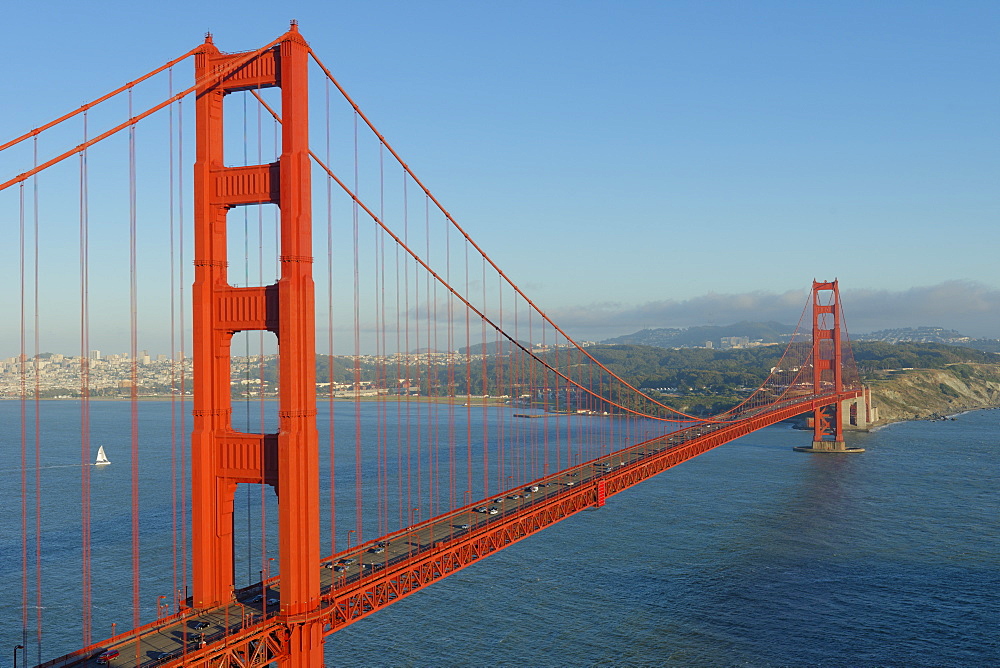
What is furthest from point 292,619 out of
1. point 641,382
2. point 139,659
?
point 641,382

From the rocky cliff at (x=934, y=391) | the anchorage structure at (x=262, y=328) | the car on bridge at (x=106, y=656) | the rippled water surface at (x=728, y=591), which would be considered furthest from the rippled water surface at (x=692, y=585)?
the rocky cliff at (x=934, y=391)

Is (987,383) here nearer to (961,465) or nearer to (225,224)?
(961,465)

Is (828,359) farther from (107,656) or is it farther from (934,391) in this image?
(107,656)

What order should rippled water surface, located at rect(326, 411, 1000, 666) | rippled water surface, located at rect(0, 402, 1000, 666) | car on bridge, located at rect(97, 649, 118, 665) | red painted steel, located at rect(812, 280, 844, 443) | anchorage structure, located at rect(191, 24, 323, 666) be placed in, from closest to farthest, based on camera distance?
car on bridge, located at rect(97, 649, 118, 665)
anchorage structure, located at rect(191, 24, 323, 666)
rippled water surface, located at rect(326, 411, 1000, 666)
rippled water surface, located at rect(0, 402, 1000, 666)
red painted steel, located at rect(812, 280, 844, 443)

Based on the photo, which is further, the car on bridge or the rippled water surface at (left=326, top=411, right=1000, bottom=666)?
the rippled water surface at (left=326, top=411, right=1000, bottom=666)

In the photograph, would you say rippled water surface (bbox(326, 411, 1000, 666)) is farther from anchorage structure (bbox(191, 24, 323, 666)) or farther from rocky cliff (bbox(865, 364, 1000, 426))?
rocky cliff (bbox(865, 364, 1000, 426))

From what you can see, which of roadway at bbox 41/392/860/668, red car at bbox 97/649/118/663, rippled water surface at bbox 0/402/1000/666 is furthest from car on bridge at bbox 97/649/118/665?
rippled water surface at bbox 0/402/1000/666

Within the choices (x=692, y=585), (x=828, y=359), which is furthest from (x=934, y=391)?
(x=692, y=585)

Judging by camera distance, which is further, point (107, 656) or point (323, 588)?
point (323, 588)
